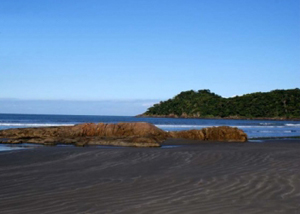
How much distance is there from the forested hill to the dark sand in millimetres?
124474

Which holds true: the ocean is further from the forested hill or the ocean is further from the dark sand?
the forested hill

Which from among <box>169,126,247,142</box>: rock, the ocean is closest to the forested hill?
the ocean

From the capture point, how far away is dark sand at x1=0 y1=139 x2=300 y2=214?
20.8ft

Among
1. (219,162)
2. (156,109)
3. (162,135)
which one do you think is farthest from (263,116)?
(219,162)

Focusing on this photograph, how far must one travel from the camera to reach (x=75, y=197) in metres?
7.06

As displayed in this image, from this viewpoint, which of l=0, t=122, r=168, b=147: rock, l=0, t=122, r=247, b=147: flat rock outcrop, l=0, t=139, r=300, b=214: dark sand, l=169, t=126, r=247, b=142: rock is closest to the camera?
l=0, t=139, r=300, b=214: dark sand

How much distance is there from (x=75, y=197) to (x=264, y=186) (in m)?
3.89

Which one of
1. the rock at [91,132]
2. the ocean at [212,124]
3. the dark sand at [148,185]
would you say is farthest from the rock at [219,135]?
the dark sand at [148,185]

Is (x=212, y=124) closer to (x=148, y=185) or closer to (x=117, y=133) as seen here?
(x=117, y=133)

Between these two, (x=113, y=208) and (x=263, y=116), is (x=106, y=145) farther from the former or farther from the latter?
(x=263, y=116)

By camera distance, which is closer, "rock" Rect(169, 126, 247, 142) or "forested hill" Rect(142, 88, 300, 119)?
"rock" Rect(169, 126, 247, 142)

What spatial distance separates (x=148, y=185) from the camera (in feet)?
27.2

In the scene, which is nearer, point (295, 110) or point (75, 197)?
point (75, 197)

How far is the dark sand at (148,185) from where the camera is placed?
6.34 metres
